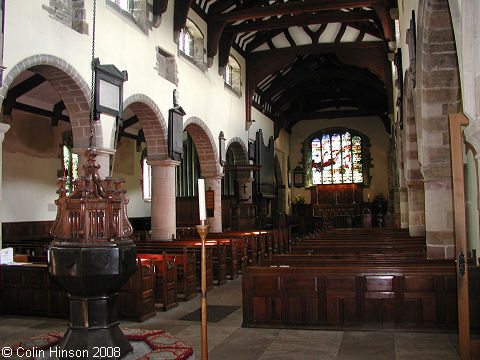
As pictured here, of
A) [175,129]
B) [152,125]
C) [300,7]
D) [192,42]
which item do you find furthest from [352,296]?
[192,42]

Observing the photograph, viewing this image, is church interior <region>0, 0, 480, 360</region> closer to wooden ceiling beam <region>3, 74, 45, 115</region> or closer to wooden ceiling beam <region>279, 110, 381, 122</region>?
wooden ceiling beam <region>3, 74, 45, 115</region>

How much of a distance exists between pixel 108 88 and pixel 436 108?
20.2 ft

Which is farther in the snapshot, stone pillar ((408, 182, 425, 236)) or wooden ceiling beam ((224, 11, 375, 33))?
wooden ceiling beam ((224, 11, 375, 33))

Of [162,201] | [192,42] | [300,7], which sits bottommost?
[162,201]

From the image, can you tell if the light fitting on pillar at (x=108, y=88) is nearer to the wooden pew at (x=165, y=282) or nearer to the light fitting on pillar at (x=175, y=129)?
the light fitting on pillar at (x=175, y=129)

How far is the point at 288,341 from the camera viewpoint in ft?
17.8

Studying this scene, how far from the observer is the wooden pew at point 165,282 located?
745 centimetres

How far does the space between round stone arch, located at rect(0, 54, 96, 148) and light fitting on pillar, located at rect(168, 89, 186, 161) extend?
3053 mm

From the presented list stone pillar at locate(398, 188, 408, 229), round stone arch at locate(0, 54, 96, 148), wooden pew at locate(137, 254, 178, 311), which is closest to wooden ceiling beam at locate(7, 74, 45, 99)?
round stone arch at locate(0, 54, 96, 148)

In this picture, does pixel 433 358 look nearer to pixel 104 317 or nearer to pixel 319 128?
pixel 104 317

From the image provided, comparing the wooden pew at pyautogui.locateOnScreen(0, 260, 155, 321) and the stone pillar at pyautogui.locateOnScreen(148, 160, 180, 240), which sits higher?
the stone pillar at pyautogui.locateOnScreen(148, 160, 180, 240)

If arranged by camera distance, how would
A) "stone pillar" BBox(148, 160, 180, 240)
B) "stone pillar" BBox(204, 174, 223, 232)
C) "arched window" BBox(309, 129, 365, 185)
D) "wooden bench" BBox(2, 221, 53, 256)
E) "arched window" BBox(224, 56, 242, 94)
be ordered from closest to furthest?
"wooden bench" BBox(2, 221, 53, 256)
"stone pillar" BBox(148, 160, 180, 240)
"stone pillar" BBox(204, 174, 223, 232)
"arched window" BBox(224, 56, 242, 94)
"arched window" BBox(309, 129, 365, 185)

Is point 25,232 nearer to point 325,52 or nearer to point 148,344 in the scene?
point 148,344

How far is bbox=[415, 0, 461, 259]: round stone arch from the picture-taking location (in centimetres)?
635
